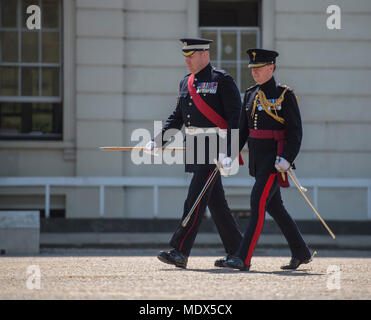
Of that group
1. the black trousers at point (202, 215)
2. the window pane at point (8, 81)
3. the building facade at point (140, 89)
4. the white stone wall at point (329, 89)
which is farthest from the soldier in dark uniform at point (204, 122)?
the window pane at point (8, 81)

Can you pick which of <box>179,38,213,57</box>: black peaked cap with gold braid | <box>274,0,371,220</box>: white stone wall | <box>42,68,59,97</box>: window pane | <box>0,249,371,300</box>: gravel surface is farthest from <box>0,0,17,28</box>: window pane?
<box>179,38,213,57</box>: black peaked cap with gold braid

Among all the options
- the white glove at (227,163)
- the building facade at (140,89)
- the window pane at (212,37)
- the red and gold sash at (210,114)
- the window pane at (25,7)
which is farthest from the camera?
the window pane at (212,37)

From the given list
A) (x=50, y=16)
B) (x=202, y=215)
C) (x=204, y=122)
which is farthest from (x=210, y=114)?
(x=50, y=16)

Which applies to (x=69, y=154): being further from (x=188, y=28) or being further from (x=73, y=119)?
(x=188, y=28)

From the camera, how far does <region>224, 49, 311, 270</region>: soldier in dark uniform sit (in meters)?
7.84

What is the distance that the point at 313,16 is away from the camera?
1440 centimetres

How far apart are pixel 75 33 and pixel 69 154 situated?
1806mm

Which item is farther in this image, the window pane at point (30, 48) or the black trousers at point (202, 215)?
the window pane at point (30, 48)

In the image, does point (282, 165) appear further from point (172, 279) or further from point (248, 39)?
point (248, 39)

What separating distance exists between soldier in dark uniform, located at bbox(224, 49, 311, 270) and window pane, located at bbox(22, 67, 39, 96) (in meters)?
6.92

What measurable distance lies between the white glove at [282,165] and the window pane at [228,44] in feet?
23.3

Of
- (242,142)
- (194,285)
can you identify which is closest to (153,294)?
(194,285)

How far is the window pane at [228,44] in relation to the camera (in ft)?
48.3

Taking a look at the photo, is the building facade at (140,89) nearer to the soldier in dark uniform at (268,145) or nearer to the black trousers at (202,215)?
the black trousers at (202,215)
